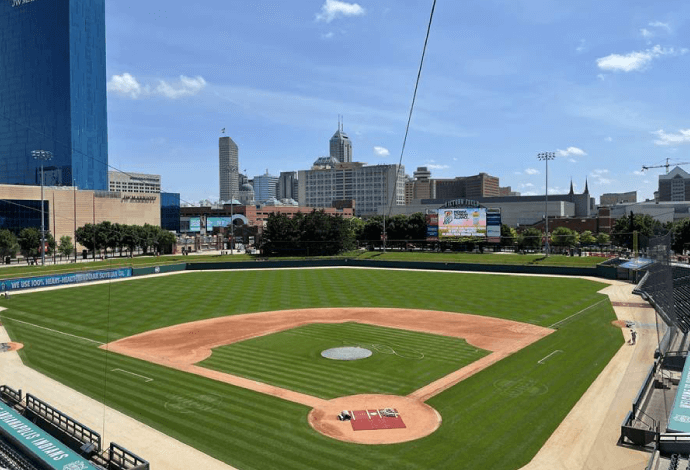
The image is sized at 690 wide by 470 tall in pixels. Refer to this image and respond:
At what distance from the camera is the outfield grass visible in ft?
55.4

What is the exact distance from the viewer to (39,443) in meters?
16.2

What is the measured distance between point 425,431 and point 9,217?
104 m

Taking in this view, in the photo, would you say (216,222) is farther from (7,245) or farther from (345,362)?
(345,362)

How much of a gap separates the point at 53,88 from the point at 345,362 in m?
181

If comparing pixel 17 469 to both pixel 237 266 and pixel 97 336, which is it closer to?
pixel 97 336

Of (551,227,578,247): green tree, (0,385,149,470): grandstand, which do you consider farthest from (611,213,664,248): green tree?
(0,385,149,470): grandstand

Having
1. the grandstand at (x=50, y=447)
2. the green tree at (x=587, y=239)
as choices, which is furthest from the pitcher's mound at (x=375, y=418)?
the green tree at (x=587, y=239)

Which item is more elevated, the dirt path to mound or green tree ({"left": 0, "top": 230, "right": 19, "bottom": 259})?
green tree ({"left": 0, "top": 230, "right": 19, "bottom": 259})

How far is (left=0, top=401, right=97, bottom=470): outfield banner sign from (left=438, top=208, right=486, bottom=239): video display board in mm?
77323

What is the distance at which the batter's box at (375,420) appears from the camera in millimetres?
18753

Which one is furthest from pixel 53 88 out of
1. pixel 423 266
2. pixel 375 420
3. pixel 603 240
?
pixel 375 420

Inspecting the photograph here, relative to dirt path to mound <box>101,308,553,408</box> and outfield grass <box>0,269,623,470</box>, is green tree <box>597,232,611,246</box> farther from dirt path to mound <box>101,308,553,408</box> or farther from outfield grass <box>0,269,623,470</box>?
dirt path to mound <box>101,308,553,408</box>

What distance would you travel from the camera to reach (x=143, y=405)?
21109mm

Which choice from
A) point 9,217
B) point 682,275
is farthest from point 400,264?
point 9,217
